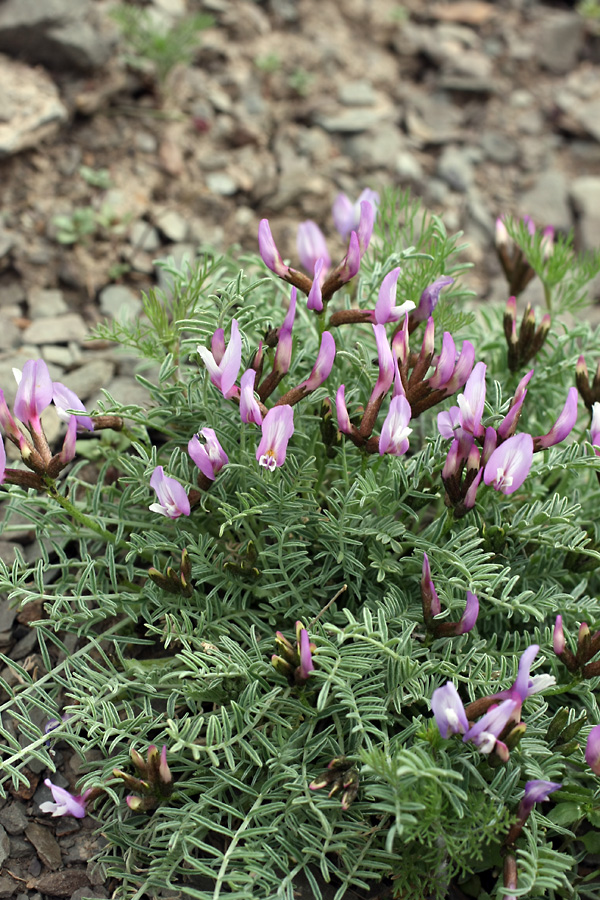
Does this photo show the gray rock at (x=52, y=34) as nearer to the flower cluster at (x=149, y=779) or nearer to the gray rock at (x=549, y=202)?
the gray rock at (x=549, y=202)

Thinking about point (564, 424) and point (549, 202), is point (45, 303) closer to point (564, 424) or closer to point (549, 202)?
point (564, 424)

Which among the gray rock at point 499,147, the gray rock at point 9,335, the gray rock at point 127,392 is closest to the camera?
the gray rock at point 127,392

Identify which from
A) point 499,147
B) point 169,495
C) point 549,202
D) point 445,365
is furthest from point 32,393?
point 499,147

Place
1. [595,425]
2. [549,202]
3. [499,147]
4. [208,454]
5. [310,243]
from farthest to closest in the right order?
[499,147]
[549,202]
[310,243]
[595,425]
[208,454]

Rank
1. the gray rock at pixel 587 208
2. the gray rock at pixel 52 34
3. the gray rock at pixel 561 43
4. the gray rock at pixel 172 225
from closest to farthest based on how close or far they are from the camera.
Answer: the gray rock at pixel 52 34
the gray rock at pixel 172 225
the gray rock at pixel 587 208
the gray rock at pixel 561 43

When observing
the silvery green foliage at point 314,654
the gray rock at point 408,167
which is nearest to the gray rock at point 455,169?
the gray rock at point 408,167

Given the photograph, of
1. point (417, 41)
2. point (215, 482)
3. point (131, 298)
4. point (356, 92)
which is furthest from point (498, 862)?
point (417, 41)
